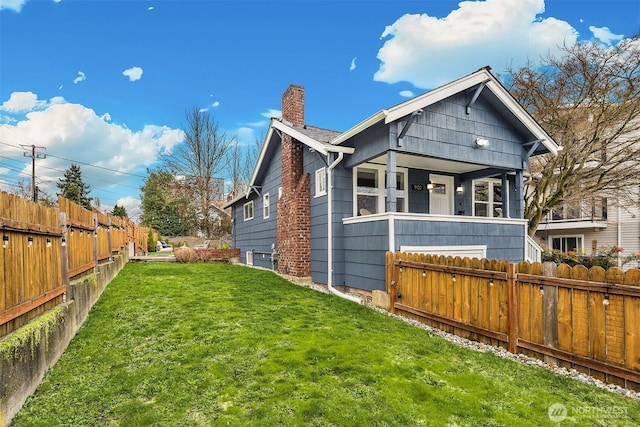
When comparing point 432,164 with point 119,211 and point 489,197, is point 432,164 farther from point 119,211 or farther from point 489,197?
point 119,211

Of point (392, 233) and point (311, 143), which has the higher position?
point (311, 143)

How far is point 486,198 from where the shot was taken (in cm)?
1263

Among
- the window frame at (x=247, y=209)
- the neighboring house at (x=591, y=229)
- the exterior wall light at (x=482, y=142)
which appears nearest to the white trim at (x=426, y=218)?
the exterior wall light at (x=482, y=142)

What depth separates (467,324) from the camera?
201 inches

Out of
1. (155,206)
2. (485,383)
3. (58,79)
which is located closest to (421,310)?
(485,383)

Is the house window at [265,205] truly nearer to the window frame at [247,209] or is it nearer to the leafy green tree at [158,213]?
the window frame at [247,209]

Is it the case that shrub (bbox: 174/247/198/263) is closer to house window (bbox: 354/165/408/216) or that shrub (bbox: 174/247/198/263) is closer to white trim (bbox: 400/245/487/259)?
house window (bbox: 354/165/408/216)

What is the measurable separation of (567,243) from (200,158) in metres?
27.7

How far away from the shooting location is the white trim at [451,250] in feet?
25.1

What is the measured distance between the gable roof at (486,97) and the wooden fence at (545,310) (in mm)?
3358

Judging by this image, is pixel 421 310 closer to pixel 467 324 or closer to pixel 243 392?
pixel 467 324

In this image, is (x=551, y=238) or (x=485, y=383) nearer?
(x=485, y=383)

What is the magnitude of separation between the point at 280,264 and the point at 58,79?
23751 mm

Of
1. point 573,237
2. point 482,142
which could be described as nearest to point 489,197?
point 482,142
